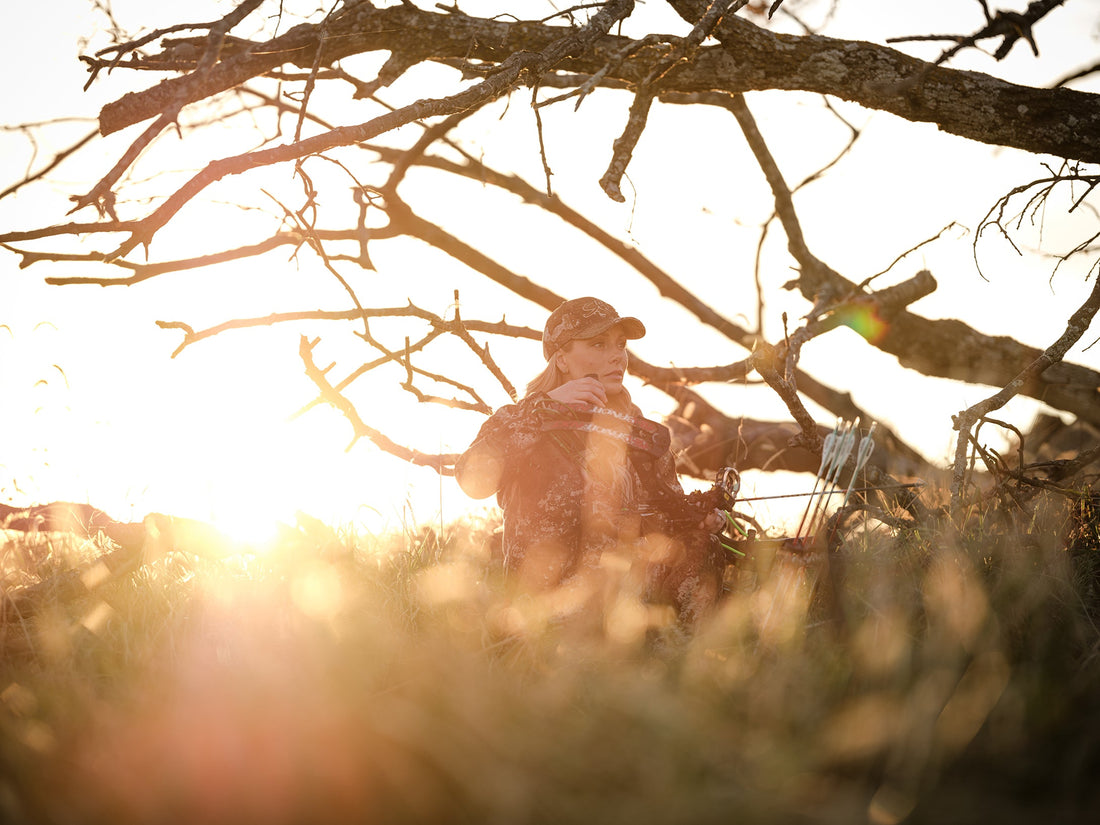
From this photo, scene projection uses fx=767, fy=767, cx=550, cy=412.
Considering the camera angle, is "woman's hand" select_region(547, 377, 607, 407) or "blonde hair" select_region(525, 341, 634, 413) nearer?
"woman's hand" select_region(547, 377, 607, 407)

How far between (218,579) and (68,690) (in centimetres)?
128

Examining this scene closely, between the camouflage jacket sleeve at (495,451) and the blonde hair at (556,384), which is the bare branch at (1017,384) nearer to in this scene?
the blonde hair at (556,384)

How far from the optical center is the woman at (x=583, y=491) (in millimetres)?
3262

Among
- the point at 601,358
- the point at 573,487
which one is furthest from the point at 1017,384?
the point at 573,487

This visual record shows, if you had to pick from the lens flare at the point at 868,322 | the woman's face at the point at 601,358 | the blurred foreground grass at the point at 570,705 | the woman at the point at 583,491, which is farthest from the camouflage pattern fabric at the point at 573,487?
the lens flare at the point at 868,322

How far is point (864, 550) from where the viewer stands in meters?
3.93

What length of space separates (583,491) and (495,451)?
1.40ft

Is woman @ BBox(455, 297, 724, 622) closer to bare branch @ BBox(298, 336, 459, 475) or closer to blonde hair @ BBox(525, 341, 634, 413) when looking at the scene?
blonde hair @ BBox(525, 341, 634, 413)

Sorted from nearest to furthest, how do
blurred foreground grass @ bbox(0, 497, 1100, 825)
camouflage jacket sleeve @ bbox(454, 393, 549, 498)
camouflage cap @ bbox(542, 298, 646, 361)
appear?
1. blurred foreground grass @ bbox(0, 497, 1100, 825)
2. camouflage jacket sleeve @ bbox(454, 393, 549, 498)
3. camouflage cap @ bbox(542, 298, 646, 361)

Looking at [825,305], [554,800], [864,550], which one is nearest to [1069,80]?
[825,305]

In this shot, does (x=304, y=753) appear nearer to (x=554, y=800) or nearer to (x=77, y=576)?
(x=554, y=800)

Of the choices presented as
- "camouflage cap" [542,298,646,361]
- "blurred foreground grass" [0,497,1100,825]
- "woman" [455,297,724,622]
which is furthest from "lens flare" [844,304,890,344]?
"woman" [455,297,724,622]

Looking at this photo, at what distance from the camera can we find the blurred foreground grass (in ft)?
5.22

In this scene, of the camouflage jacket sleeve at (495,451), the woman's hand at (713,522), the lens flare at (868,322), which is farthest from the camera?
the lens flare at (868,322)
